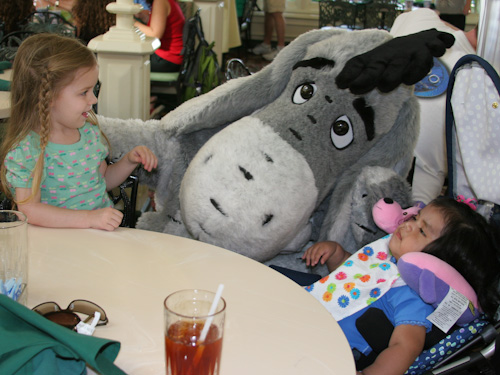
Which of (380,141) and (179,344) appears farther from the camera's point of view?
(380,141)

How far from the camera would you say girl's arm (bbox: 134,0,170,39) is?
15.5 feet

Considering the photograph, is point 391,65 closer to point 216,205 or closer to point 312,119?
point 312,119

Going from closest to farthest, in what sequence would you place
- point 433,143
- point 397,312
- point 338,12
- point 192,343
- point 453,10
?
point 192,343
point 397,312
point 433,143
point 453,10
point 338,12

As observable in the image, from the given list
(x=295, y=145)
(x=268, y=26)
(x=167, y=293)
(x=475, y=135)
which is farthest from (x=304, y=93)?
(x=268, y=26)

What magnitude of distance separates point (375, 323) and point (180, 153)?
38.2 inches

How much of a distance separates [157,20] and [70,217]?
353 cm

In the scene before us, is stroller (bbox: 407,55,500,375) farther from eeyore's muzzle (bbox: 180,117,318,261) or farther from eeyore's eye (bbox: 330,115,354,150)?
eeyore's muzzle (bbox: 180,117,318,261)

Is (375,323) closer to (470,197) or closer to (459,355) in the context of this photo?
(459,355)

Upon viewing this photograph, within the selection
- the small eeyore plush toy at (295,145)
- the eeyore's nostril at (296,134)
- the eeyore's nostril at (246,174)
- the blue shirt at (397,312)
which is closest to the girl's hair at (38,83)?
the small eeyore plush toy at (295,145)

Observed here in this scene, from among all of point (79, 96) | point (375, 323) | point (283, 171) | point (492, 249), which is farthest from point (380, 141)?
point (79, 96)

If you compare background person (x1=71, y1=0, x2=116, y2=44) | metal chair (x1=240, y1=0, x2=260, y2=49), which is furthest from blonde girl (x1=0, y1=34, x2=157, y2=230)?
metal chair (x1=240, y1=0, x2=260, y2=49)

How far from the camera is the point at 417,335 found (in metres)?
1.54

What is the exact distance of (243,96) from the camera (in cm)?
214

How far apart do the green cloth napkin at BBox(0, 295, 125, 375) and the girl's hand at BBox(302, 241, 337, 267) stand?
111 centimetres
